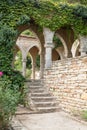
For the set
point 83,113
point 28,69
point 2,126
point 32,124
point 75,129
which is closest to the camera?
point 2,126

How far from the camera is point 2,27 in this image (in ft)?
34.0

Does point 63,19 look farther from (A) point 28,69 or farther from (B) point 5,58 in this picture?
(A) point 28,69

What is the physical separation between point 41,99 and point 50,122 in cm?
252

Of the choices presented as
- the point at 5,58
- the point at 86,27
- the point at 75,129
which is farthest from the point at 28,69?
the point at 75,129

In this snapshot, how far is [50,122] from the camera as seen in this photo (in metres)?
7.26

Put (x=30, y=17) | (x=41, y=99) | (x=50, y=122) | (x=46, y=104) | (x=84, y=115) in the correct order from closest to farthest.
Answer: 1. (x=50, y=122)
2. (x=84, y=115)
3. (x=46, y=104)
4. (x=41, y=99)
5. (x=30, y=17)

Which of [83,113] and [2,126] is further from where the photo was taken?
[83,113]

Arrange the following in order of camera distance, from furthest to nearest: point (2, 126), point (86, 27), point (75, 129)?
point (86, 27), point (75, 129), point (2, 126)

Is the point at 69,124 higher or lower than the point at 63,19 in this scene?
lower

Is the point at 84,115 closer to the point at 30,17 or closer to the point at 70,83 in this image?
the point at 70,83

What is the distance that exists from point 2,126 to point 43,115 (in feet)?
9.24

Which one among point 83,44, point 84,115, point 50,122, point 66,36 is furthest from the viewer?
point 66,36

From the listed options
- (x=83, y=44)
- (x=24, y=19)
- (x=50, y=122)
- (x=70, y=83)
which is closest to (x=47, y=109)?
(x=70, y=83)

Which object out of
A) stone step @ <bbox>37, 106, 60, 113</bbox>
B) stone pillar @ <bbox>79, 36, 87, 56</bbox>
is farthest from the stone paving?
stone pillar @ <bbox>79, 36, 87, 56</bbox>
